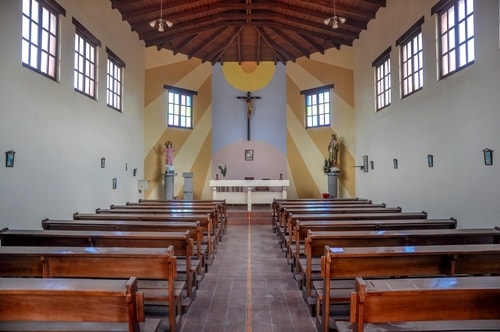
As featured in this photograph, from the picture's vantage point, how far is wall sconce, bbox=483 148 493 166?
462 cm

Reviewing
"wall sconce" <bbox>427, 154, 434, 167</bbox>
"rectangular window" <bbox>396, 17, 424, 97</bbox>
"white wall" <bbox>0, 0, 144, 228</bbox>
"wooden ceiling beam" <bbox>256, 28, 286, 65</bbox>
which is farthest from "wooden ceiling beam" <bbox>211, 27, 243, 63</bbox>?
"wall sconce" <bbox>427, 154, 434, 167</bbox>

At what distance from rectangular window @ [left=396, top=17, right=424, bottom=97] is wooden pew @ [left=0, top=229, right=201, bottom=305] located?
18.5 ft

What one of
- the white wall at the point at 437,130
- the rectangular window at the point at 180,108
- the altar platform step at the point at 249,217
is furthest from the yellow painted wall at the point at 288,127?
the altar platform step at the point at 249,217

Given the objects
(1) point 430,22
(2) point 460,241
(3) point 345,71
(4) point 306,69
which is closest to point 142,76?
(4) point 306,69

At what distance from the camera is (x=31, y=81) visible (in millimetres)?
5195

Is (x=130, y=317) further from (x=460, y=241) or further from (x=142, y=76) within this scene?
(x=142, y=76)

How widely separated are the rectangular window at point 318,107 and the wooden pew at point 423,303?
10477 millimetres

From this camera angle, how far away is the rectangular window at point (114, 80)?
8.29 metres

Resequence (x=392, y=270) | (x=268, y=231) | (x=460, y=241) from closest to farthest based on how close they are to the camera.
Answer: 1. (x=392, y=270)
2. (x=460, y=241)
3. (x=268, y=231)

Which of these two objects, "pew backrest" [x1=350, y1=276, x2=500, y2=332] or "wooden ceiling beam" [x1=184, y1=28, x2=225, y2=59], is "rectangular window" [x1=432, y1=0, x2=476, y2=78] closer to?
"pew backrest" [x1=350, y1=276, x2=500, y2=332]

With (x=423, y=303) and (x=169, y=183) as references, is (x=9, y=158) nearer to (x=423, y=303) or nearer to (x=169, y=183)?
(x=423, y=303)

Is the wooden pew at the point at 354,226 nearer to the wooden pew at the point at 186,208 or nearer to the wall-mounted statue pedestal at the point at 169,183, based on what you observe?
the wooden pew at the point at 186,208

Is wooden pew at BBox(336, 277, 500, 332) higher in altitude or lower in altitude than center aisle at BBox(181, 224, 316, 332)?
higher

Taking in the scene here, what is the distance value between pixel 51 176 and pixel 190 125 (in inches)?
273
